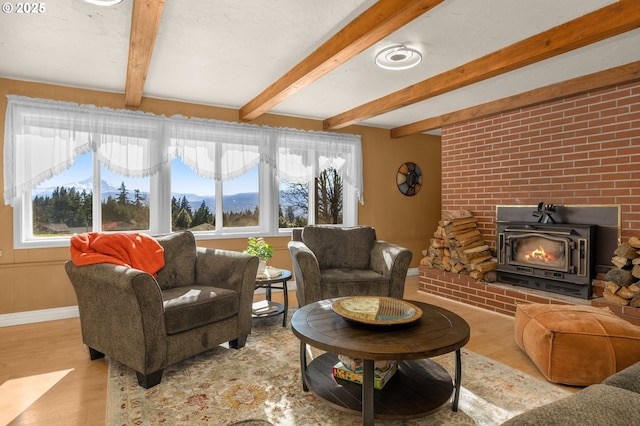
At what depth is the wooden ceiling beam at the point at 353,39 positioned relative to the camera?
2066 millimetres

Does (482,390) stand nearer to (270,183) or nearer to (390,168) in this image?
(270,183)

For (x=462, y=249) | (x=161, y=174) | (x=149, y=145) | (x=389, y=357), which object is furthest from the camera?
(x=462, y=249)

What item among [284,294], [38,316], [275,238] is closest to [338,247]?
[284,294]

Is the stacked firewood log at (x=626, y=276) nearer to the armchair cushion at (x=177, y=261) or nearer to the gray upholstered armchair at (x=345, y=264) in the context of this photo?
the gray upholstered armchair at (x=345, y=264)

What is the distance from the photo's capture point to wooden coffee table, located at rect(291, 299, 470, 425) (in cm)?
167

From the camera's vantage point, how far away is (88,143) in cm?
383

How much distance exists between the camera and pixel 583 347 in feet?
7.52

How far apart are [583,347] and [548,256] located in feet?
5.47

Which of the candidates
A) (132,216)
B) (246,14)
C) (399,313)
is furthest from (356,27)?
(132,216)

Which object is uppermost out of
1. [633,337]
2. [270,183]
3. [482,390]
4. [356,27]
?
[356,27]

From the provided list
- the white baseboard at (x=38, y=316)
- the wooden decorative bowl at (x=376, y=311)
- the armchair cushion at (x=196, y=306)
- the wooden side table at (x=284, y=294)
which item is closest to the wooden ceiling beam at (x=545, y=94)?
the wooden decorative bowl at (x=376, y=311)

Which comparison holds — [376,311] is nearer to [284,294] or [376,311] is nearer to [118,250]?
[284,294]

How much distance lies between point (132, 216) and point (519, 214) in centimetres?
426

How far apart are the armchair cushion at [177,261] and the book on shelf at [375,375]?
1556 millimetres
